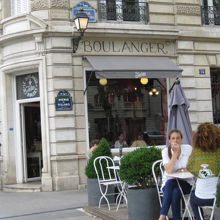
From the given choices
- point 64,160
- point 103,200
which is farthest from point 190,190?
point 64,160

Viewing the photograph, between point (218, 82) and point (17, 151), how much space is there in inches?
269

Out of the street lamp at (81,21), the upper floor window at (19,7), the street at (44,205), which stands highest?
the upper floor window at (19,7)

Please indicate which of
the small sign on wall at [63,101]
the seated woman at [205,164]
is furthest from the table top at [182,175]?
the small sign on wall at [63,101]

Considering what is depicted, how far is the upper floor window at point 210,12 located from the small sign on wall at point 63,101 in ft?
17.6

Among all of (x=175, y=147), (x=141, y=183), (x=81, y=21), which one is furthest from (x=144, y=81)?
(x=175, y=147)

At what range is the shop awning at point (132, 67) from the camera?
1277cm

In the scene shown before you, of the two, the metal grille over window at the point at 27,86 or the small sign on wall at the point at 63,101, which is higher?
the metal grille over window at the point at 27,86

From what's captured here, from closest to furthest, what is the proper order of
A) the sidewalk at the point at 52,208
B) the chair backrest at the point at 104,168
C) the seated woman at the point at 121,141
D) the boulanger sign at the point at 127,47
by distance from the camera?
the sidewalk at the point at 52,208
the chair backrest at the point at 104,168
the boulanger sign at the point at 127,47
the seated woman at the point at 121,141

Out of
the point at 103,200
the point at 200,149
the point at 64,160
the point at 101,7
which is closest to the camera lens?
the point at 200,149

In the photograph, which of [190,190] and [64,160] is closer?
[190,190]

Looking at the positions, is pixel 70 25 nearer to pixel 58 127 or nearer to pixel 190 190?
pixel 58 127

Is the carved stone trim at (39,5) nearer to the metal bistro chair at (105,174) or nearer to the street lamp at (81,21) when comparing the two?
the street lamp at (81,21)

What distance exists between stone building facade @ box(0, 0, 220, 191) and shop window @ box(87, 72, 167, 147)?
356 millimetres

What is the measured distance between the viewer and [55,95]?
13.0m
